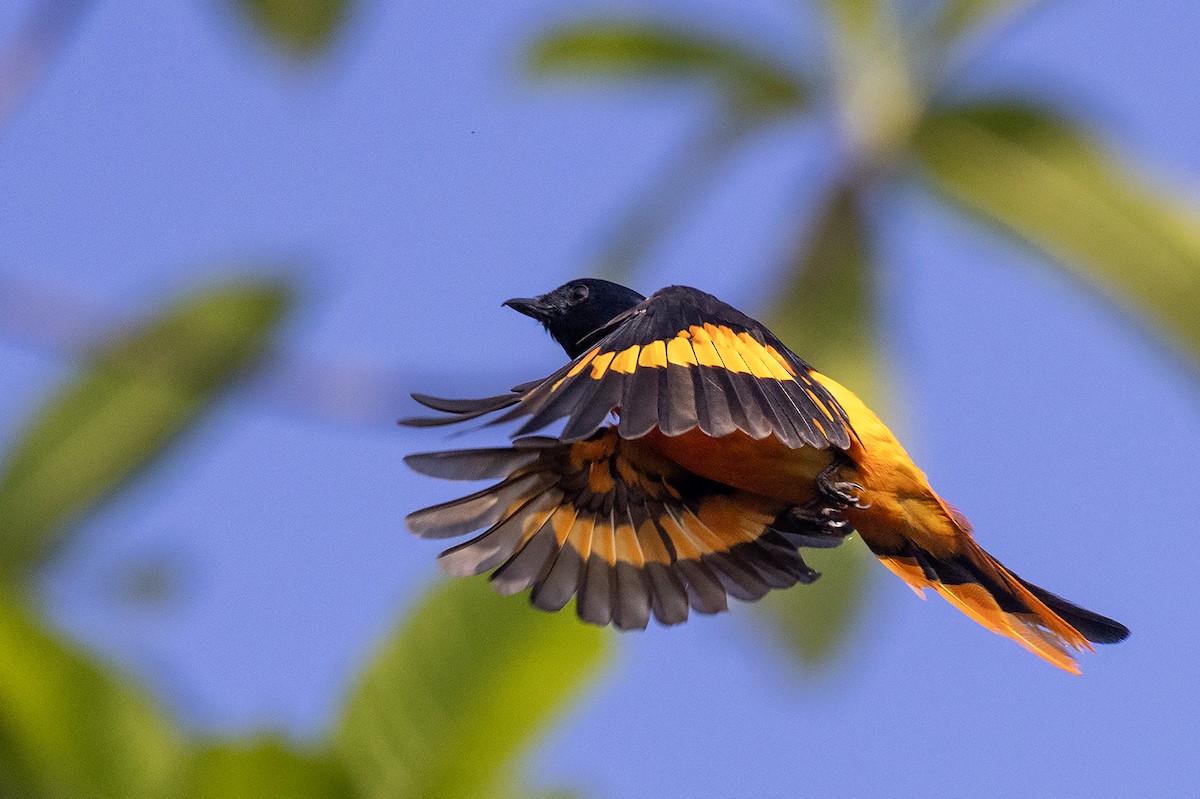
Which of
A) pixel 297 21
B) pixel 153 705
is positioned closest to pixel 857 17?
pixel 297 21

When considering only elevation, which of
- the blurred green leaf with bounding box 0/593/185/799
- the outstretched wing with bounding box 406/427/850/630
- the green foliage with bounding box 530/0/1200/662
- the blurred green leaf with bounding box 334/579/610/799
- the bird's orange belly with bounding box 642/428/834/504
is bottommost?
the blurred green leaf with bounding box 0/593/185/799

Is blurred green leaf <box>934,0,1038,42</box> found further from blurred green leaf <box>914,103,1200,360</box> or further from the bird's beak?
the bird's beak

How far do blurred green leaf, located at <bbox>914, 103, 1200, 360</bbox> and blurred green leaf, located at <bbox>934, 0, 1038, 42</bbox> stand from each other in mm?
342

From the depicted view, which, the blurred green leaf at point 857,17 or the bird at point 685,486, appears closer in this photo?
the bird at point 685,486

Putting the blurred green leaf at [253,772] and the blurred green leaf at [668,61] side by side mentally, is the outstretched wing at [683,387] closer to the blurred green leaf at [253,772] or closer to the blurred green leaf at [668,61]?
the blurred green leaf at [253,772]

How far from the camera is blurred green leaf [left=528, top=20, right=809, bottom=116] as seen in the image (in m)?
7.60

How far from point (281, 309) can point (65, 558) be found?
721 mm

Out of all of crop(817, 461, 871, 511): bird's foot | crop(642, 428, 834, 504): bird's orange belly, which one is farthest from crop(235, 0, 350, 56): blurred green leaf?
crop(817, 461, 871, 511): bird's foot

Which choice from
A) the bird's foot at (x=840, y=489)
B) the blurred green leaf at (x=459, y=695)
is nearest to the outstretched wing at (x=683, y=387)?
the bird's foot at (x=840, y=489)

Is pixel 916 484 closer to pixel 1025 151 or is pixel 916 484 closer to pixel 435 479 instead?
pixel 435 479

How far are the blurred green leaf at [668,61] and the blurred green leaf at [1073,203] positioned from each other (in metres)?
0.82

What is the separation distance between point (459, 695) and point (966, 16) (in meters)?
4.67

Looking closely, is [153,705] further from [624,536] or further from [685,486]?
[685,486]

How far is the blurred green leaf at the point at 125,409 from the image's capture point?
3596 mm
